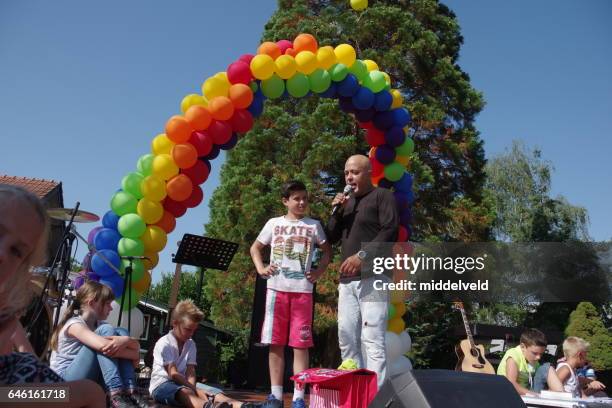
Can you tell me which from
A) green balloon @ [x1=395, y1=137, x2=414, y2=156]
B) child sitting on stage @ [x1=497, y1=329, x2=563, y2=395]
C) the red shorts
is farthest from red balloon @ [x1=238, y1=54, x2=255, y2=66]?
child sitting on stage @ [x1=497, y1=329, x2=563, y2=395]

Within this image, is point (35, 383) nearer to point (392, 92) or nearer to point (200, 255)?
point (200, 255)

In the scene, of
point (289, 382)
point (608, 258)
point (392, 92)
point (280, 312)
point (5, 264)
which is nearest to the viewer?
point (5, 264)

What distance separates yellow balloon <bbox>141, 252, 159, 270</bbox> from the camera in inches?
200

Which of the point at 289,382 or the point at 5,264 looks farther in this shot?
the point at 289,382

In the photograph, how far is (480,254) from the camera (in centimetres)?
1197

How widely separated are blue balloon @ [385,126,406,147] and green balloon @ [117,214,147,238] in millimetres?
2691

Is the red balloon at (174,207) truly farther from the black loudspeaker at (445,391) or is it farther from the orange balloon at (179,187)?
the black loudspeaker at (445,391)

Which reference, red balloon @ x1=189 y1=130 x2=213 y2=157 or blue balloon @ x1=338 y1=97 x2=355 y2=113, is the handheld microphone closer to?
red balloon @ x1=189 y1=130 x2=213 y2=157

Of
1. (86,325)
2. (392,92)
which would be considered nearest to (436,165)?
(392,92)

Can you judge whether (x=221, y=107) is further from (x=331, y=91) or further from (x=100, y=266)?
(x=100, y=266)

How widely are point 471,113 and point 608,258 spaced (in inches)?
221

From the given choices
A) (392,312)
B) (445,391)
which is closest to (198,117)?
(392,312)

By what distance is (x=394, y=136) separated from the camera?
19.0 ft

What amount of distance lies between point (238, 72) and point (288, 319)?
2.74 m
